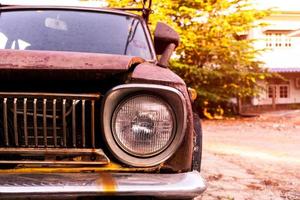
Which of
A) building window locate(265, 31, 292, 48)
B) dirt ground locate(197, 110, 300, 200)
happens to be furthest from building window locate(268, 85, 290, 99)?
dirt ground locate(197, 110, 300, 200)

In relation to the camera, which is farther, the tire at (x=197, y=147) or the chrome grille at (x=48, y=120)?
the tire at (x=197, y=147)

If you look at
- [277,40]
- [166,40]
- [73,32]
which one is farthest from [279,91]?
[73,32]

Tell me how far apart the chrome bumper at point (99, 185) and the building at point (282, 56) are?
2605 centimetres

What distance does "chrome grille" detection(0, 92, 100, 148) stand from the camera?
196 cm

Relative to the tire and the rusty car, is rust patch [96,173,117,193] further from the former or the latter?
the tire

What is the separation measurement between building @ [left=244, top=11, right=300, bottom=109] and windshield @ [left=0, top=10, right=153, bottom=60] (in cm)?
2458

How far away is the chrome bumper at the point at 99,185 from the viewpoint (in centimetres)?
176

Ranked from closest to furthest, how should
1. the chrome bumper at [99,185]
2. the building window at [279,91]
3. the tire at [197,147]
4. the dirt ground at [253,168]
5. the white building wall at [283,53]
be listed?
the chrome bumper at [99,185] → the tire at [197,147] → the dirt ground at [253,168] → the white building wall at [283,53] → the building window at [279,91]

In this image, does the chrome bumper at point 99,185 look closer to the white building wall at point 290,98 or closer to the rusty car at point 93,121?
the rusty car at point 93,121

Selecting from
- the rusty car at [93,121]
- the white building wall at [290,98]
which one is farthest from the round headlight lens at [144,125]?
the white building wall at [290,98]

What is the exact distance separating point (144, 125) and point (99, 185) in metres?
0.34

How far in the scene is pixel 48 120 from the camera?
6.54 ft

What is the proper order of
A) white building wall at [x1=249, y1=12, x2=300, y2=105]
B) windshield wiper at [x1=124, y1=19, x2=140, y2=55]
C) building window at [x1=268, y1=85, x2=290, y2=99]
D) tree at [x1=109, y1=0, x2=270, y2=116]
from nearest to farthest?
windshield wiper at [x1=124, y1=19, x2=140, y2=55] < tree at [x1=109, y1=0, x2=270, y2=116] < white building wall at [x1=249, y1=12, x2=300, y2=105] < building window at [x1=268, y1=85, x2=290, y2=99]

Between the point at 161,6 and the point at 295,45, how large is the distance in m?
11.9
